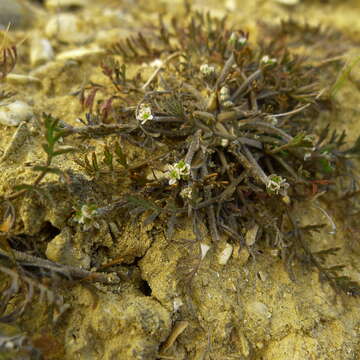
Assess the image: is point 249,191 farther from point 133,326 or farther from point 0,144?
point 0,144

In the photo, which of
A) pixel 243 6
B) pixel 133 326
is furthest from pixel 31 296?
pixel 243 6

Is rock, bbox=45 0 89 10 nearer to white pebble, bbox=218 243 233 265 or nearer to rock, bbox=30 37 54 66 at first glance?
rock, bbox=30 37 54 66

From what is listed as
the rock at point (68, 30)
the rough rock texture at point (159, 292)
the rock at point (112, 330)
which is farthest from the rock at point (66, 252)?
the rock at point (68, 30)

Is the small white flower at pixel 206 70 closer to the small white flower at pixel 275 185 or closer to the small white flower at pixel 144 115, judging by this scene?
the small white flower at pixel 144 115

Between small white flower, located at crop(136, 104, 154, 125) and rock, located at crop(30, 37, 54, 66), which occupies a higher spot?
small white flower, located at crop(136, 104, 154, 125)

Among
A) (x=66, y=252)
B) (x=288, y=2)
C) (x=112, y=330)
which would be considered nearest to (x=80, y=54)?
(x=66, y=252)

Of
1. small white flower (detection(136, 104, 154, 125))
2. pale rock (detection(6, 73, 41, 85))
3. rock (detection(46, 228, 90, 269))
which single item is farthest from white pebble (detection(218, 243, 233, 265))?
pale rock (detection(6, 73, 41, 85))

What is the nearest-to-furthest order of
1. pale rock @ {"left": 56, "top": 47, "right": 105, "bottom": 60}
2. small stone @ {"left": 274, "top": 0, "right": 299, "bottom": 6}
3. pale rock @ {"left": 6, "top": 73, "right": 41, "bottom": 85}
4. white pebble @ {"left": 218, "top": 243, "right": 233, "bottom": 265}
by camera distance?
white pebble @ {"left": 218, "top": 243, "right": 233, "bottom": 265} < pale rock @ {"left": 6, "top": 73, "right": 41, "bottom": 85} < pale rock @ {"left": 56, "top": 47, "right": 105, "bottom": 60} < small stone @ {"left": 274, "top": 0, "right": 299, "bottom": 6}
